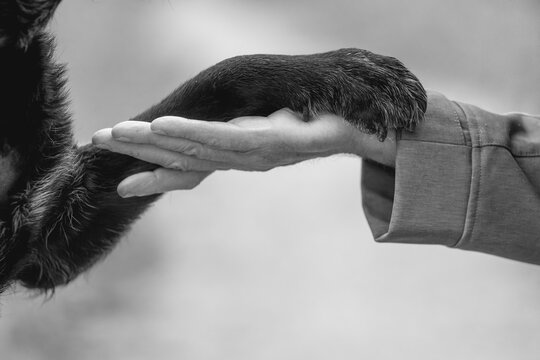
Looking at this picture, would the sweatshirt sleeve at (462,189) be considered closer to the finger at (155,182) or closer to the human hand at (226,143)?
the human hand at (226,143)

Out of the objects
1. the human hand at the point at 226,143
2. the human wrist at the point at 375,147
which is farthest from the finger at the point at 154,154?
the human wrist at the point at 375,147

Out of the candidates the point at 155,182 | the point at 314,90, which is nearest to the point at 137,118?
the point at 155,182

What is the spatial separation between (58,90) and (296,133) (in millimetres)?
356

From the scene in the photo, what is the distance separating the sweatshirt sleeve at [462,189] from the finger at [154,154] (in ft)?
0.88

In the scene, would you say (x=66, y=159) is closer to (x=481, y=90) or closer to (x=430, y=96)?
(x=430, y=96)

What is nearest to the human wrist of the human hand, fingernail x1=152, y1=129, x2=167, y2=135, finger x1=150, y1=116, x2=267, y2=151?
the human hand

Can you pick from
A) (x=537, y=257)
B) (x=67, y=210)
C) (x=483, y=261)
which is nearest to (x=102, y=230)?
(x=67, y=210)

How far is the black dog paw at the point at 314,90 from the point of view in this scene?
3.26ft

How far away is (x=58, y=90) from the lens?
1021mm

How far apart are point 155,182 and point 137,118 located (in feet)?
0.42

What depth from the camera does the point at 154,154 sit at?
98 cm

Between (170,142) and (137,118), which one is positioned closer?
(170,142)

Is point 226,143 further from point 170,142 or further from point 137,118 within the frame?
point 137,118

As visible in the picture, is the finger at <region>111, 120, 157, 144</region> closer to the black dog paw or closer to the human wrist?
the black dog paw
